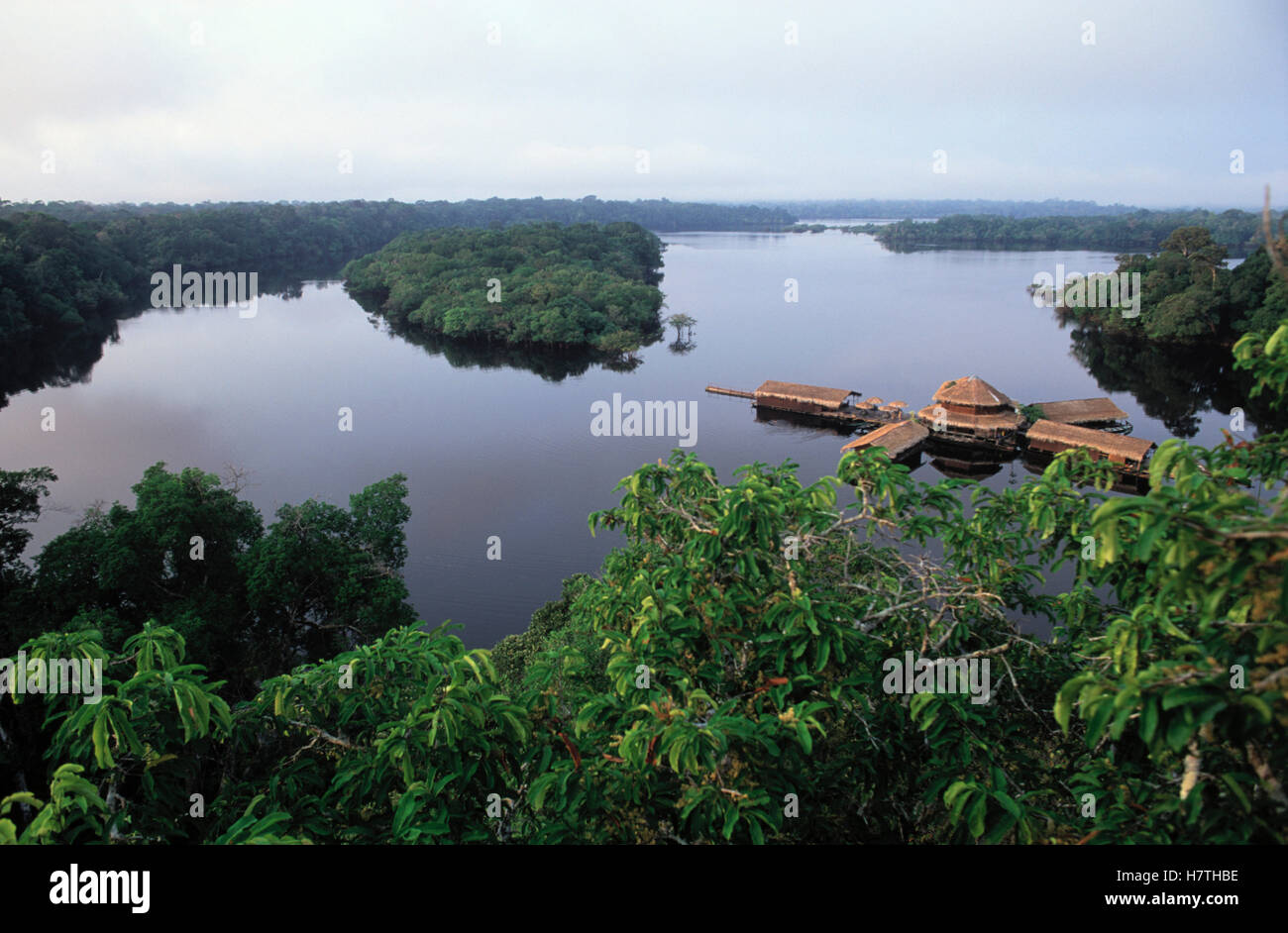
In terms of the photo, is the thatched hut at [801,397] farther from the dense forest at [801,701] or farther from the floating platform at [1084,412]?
the dense forest at [801,701]

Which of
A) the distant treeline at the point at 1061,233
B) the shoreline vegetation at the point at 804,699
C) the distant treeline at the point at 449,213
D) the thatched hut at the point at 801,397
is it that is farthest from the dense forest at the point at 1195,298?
the distant treeline at the point at 449,213

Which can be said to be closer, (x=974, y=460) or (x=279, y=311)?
(x=974, y=460)

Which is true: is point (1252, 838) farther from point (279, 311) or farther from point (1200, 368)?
point (279, 311)

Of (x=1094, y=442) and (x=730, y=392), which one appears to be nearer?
(x=1094, y=442)

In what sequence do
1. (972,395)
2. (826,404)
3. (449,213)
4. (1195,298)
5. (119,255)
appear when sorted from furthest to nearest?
(449,213), (119,255), (1195,298), (826,404), (972,395)

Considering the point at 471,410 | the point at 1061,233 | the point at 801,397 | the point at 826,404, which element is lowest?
the point at 471,410

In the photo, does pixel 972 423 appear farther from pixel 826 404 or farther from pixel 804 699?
pixel 804 699

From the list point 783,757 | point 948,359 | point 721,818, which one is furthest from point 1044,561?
point 948,359

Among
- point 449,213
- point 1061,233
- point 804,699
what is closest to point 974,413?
point 804,699
